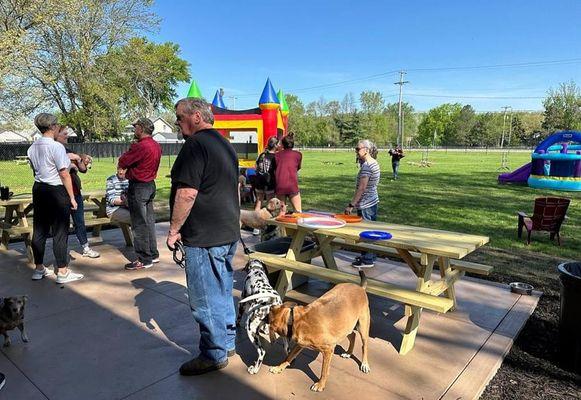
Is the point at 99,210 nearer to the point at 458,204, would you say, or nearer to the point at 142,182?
the point at 142,182

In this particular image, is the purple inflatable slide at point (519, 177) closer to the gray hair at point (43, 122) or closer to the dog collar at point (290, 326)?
the dog collar at point (290, 326)

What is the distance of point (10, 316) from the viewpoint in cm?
319

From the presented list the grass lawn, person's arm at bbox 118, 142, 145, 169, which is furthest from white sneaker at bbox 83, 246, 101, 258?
the grass lawn

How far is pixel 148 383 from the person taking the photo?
107 inches

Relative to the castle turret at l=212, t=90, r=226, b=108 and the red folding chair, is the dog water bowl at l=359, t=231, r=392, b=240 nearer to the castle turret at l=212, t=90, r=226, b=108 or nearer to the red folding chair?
the red folding chair

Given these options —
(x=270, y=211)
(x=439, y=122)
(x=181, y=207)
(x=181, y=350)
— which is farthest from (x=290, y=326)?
(x=439, y=122)

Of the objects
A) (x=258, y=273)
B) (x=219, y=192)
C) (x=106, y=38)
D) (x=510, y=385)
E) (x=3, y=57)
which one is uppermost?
(x=106, y=38)

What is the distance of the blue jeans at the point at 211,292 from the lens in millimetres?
2689

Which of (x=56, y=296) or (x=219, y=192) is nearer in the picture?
(x=219, y=192)

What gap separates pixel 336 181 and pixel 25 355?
14.0m

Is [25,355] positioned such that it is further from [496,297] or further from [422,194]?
[422,194]

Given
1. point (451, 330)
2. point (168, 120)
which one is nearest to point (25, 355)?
point (451, 330)

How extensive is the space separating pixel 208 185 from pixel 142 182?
2637 mm

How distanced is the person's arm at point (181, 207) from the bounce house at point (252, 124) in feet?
30.6
